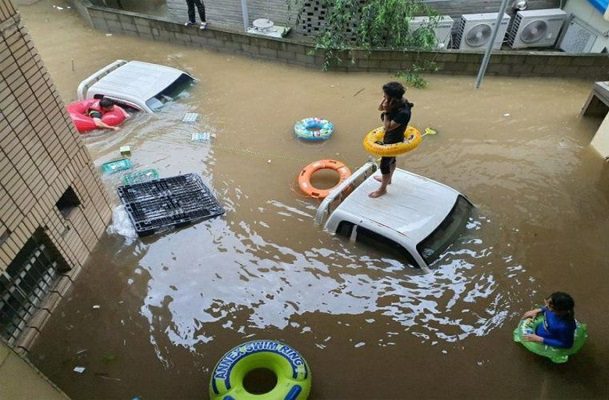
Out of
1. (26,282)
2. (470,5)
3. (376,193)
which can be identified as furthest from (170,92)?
(470,5)

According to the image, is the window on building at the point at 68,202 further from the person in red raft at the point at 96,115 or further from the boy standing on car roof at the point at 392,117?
the boy standing on car roof at the point at 392,117

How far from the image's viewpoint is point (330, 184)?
7.30 meters

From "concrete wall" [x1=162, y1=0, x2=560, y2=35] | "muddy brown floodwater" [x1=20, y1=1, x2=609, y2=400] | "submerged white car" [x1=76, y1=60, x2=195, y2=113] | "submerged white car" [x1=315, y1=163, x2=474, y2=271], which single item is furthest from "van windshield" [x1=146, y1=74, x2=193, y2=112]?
"submerged white car" [x1=315, y1=163, x2=474, y2=271]

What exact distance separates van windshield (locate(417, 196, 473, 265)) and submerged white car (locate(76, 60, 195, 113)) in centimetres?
615

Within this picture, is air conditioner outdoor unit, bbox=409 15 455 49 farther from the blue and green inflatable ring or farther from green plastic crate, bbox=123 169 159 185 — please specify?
green plastic crate, bbox=123 169 159 185

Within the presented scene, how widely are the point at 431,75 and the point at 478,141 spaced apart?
9.11ft

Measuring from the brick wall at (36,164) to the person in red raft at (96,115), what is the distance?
269 cm

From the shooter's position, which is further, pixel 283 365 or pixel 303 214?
pixel 303 214

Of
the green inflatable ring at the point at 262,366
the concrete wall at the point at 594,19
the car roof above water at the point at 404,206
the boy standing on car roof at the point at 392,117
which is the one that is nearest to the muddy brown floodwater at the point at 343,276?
the green inflatable ring at the point at 262,366

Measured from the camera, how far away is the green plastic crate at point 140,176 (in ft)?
23.5

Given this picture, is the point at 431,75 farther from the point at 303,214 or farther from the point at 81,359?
the point at 81,359

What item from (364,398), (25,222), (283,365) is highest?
(25,222)

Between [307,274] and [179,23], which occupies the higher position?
[179,23]

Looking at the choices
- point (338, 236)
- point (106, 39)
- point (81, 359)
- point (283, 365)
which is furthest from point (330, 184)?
point (106, 39)
